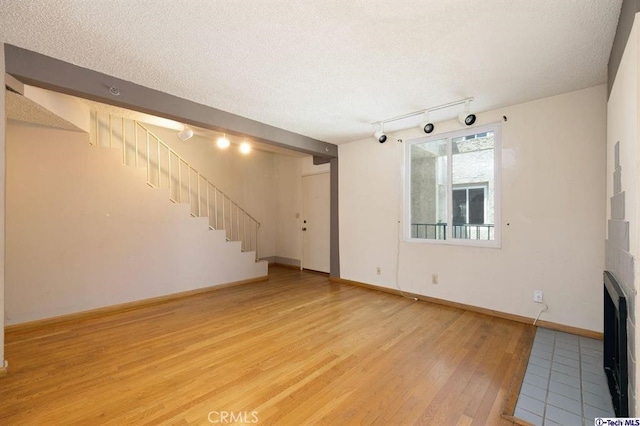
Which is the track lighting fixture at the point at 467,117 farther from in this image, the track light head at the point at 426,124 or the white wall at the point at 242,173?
the white wall at the point at 242,173

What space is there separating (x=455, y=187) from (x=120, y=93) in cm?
404

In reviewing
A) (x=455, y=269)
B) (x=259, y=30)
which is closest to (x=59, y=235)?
(x=259, y=30)

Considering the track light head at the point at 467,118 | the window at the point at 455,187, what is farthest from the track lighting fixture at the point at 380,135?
the track light head at the point at 467,118

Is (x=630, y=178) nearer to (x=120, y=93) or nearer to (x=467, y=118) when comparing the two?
(x=467, y=118)

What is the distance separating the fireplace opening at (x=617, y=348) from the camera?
4.98 feet

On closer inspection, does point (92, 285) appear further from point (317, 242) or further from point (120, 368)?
point (317, 242)

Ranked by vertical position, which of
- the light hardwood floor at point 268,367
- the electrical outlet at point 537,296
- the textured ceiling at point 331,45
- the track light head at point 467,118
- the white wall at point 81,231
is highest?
the textured ceiling at point 331,45

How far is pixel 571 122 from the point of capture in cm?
289

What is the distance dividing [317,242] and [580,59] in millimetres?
4650

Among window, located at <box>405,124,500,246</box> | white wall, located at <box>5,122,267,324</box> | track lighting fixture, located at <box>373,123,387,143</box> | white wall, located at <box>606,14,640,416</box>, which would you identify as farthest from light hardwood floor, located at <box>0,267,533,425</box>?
track lighting fixture, located at <box>373,123,387,143</box>

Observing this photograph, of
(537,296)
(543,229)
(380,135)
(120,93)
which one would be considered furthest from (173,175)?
(537,296)

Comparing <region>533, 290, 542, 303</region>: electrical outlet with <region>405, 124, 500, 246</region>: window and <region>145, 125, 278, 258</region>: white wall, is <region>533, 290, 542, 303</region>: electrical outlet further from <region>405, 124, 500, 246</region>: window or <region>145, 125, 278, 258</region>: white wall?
<region>145, 125, 278, 258</region>: white wall

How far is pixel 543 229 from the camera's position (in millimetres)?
3055

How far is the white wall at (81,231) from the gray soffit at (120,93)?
1.27 m
